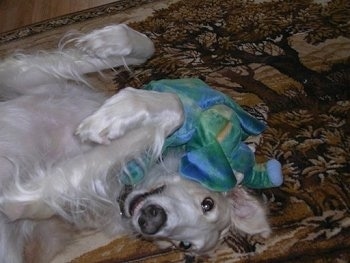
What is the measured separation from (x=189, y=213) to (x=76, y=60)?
2.05ft

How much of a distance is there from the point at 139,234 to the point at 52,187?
1.08ft

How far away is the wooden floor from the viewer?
267 cm

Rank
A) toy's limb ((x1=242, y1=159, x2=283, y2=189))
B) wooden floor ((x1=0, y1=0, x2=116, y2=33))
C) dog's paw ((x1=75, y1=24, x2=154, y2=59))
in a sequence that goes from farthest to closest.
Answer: wooden floor ((x1=0, y1=0, x2=116, y2=33)) < dog's paw ((x1=75, y1=24, x2=154, y2=59)) < toy's limb ((x1=242, y1=159, x2=283, y2=189))

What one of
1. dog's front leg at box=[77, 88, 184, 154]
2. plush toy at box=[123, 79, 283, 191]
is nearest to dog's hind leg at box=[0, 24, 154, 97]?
plush toy at box=[123, 79, 283, 191]

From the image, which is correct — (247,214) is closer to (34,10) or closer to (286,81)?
(286,81)

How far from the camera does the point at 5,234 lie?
1.49 metres

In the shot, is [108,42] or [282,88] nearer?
[108,42]

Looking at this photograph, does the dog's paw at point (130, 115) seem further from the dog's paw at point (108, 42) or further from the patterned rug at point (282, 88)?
the patterned rug at point (282, 88)

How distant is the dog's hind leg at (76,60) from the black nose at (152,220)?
1.70 ft

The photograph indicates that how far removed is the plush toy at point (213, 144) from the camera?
1.44 m

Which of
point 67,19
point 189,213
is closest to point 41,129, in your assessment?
point 189,213

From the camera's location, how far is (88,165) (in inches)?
56.5

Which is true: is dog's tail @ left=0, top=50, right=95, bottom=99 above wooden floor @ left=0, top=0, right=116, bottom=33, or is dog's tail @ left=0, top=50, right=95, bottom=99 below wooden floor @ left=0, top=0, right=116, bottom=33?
above

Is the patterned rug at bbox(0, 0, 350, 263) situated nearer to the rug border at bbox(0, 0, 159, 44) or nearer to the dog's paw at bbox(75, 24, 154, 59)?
the rug border at bbox(0, 0, 159, 44)
